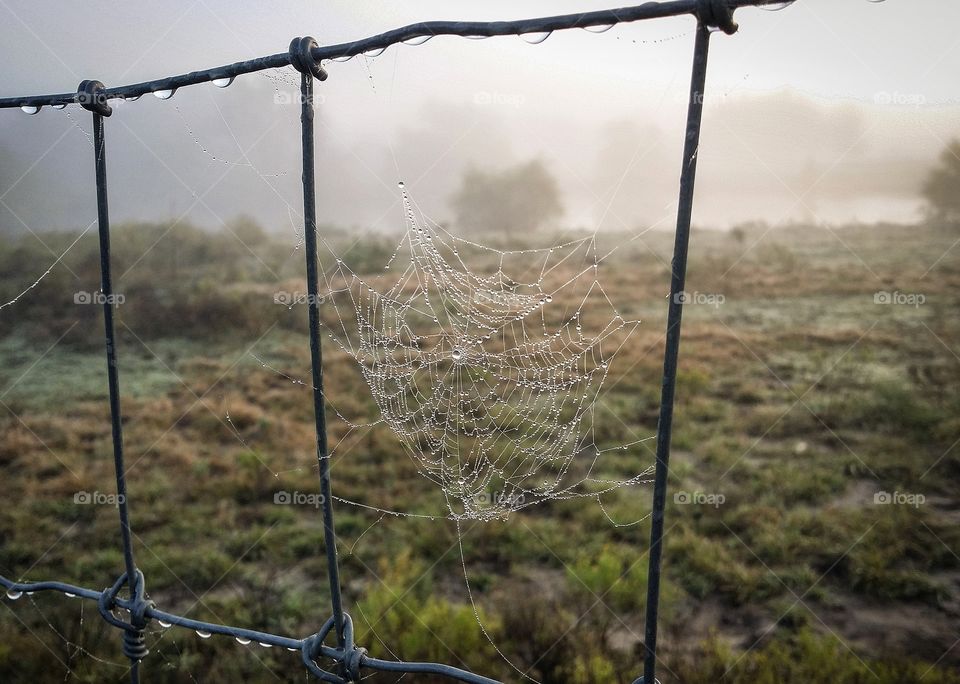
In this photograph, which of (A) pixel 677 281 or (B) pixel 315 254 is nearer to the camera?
(A) pixel 677 281

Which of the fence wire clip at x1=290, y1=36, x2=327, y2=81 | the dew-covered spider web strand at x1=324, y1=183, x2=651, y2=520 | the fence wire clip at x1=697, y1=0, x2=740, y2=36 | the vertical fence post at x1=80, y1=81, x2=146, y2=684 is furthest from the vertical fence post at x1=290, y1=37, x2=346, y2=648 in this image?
the fence wire clip at x1=697, y1=0, x2=740, y2=36

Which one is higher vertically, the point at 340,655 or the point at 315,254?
the point at 315,254

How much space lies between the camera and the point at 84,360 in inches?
395

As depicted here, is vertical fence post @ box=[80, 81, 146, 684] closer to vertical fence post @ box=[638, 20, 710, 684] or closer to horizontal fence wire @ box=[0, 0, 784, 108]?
horizontal fence wire @ box=[0, 0, 784, 108]

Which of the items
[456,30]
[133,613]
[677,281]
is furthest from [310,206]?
[133,613]

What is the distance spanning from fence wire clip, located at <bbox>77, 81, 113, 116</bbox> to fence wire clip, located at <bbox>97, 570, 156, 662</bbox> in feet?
3.16

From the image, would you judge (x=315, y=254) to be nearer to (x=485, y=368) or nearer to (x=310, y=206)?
(x=310, y=206)

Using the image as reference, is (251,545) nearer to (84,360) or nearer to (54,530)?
(54,530)

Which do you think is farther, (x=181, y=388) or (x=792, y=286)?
(x=792, y=286)

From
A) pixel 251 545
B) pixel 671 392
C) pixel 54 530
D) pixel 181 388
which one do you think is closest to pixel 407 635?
pixel 251 545

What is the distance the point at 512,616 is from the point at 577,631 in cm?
41

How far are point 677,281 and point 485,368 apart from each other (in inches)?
57.9

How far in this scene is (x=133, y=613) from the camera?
129 cm

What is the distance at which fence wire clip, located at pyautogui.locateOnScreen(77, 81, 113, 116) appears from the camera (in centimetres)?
120
